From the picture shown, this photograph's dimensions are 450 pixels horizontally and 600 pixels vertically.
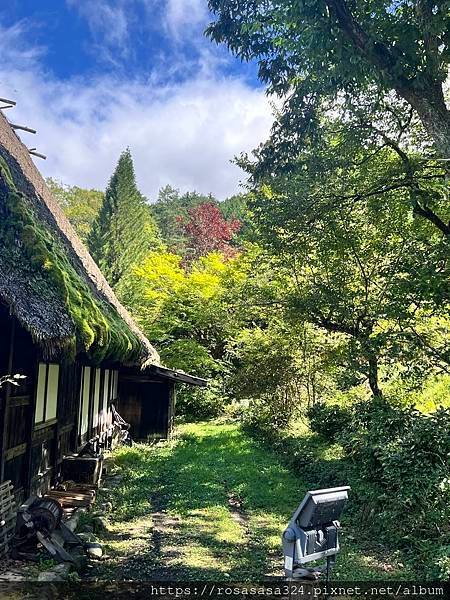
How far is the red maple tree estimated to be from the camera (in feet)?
111

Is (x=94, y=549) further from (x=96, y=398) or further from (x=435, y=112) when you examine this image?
(x=435, y=112)

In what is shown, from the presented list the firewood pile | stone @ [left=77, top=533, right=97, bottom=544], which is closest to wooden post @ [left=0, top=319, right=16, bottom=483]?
stone @ [left=77, top=533, right=97, bottom=544]

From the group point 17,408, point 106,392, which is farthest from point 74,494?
point 106,392

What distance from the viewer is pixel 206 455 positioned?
1223 cm

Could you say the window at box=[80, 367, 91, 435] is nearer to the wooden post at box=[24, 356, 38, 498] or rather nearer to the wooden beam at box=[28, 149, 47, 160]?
the wooden post at box=[24, 356, 38, 498]

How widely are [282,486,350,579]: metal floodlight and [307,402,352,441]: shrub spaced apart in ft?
30.1

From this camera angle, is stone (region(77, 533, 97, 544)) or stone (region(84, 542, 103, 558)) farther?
stone (region(77, 533, 97, 544))

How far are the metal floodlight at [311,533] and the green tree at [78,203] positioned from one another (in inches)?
1180

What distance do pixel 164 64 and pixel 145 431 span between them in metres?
10.9

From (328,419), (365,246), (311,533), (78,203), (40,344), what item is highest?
(78,203)

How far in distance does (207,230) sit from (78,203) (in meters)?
9.54

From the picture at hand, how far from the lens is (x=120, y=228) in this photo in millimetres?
27734

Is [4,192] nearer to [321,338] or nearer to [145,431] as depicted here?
[321,338]

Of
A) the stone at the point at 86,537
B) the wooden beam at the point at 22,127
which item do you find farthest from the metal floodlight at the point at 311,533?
the wooden beam at the point at 22,127
